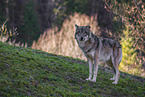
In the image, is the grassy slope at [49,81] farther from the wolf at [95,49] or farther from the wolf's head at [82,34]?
the wolf's head at [82,34]

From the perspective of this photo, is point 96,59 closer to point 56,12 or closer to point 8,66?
point 8,66

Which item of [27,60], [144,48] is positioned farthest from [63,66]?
[144,48]

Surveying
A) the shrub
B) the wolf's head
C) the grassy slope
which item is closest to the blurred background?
the shrub

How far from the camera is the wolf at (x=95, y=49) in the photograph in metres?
8.02

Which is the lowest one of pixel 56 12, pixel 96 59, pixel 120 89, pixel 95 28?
pixel 120 89

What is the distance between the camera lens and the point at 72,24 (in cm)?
1780

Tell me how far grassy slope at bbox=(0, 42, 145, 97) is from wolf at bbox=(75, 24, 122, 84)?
61cm

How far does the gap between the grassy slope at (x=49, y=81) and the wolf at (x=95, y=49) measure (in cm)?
61

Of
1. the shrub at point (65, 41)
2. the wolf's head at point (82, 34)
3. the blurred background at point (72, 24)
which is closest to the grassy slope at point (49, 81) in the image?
the blurred background at point (72, 24)

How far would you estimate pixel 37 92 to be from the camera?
245 inches

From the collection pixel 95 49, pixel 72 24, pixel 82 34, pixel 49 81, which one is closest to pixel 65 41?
pixel 72 24

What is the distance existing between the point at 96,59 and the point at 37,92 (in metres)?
2.89

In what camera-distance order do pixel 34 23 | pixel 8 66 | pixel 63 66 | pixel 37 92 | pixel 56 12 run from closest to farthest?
pixel 37 92 < pixel 8 66 < pixel 63 66 < pixel 56 12 < pixel 34 23

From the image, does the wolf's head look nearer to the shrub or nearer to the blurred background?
the blurred background
